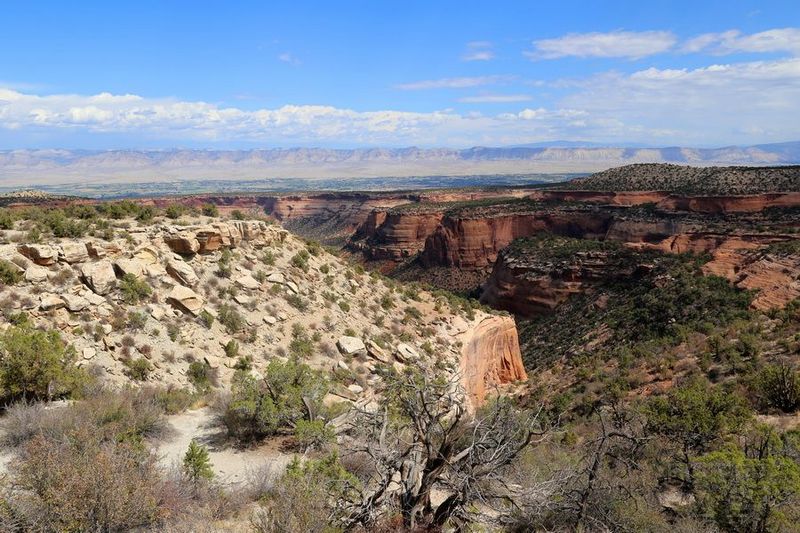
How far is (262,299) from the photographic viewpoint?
18.3 m

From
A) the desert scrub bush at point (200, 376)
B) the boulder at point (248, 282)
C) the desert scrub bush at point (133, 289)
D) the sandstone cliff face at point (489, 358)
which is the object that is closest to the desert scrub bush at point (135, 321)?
the desert scrub bush at point (133, 289)

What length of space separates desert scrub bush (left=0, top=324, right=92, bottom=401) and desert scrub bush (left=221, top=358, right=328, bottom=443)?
147 inches

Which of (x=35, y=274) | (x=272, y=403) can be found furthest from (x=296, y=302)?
(x=35, y=274)

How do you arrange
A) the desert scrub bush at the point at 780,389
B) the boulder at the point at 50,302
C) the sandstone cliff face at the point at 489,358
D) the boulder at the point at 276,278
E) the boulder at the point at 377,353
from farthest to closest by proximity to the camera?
the sandstone cliff face at the point at 489,358
the boulder at the point at 276,278
the boulder at the point at 377,353
the desert scrub bush at the point at 780,389
the boulder at the point at 50,302

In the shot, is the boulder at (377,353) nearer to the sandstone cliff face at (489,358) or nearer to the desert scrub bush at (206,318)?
the sandstone cliff face at (489,358)

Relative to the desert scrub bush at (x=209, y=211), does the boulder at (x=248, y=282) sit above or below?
below

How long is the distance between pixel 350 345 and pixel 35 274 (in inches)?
399

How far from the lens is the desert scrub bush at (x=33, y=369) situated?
10.9 meters

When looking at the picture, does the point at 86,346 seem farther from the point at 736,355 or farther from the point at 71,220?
the point at 736,355

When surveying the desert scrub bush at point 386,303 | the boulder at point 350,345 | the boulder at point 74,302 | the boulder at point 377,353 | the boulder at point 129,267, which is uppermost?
the boulder at point 129,267

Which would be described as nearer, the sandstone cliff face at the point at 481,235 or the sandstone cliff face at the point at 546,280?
the sandstone cliff face at the point at 546,280

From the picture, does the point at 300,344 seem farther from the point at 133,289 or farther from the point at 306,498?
the point at 306,498

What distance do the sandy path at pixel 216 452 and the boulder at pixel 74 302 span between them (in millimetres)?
4824

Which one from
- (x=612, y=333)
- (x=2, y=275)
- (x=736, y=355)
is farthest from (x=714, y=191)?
(x=2, y=275)
